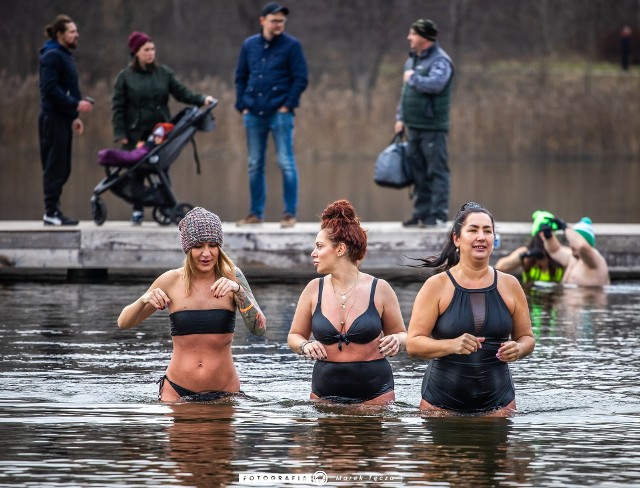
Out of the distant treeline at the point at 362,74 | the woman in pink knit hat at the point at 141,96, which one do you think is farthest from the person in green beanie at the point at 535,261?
the distant treeline at the point at 362,74

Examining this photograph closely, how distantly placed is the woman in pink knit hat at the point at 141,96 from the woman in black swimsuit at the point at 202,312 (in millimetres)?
6735

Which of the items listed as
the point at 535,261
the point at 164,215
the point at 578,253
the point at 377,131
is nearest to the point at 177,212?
the point at 164,215

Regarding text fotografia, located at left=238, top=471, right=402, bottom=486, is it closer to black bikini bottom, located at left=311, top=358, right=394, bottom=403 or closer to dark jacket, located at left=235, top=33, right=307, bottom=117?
black bikini bottom, located at left=311, top=358, right=394, bottom=403

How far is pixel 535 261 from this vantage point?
1552 cm

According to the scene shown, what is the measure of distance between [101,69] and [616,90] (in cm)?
1486

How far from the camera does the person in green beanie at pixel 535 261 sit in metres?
15.4

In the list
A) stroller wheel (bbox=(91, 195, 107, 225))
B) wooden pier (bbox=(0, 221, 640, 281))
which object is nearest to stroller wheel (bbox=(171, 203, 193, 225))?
wooden pier (bbox=(0, 221, 640, 281))

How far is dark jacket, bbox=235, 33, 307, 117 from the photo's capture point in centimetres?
1580

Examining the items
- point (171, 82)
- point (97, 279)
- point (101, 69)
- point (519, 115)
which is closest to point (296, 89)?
point (171, 82)

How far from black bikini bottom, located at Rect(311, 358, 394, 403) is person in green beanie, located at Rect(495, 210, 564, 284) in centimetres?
640

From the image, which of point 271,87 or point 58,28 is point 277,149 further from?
point 58,28

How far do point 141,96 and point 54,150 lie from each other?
103 cm

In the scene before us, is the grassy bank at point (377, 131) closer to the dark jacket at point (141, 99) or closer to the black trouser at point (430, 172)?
the black trouser at point (430, 172)

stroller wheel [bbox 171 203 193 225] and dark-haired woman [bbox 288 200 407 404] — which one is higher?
stroller wheel [bbox 171 203 193 225]
